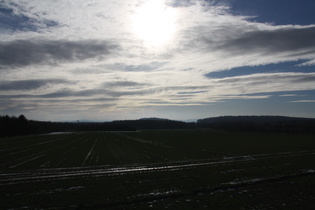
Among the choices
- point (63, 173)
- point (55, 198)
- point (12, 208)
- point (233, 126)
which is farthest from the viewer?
point (233, 126)

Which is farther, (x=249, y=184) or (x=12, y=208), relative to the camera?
(x=249, y=184)

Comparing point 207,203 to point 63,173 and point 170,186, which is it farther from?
point 63,173

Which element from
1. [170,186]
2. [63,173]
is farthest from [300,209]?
[63,173]

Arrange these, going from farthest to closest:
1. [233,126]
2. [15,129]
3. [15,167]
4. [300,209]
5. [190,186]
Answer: [233,126] < [15,129] < [15,167] < [190,186] < [300,209]

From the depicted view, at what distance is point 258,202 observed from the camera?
14.7m

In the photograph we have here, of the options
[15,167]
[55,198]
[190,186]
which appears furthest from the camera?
[15,167]

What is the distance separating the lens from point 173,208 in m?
13.9

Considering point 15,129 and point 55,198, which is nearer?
point 55,198

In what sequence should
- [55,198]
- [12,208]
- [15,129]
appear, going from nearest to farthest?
[12,208] < [55,198] < [15,129]

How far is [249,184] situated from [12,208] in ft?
53.5

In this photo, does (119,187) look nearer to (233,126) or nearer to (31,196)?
(31,196)

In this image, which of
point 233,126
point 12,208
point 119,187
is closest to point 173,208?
point 119,187

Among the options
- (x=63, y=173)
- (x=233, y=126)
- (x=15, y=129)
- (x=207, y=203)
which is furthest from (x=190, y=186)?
(x=233, y=126)

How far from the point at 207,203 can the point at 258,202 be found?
9.91ft
